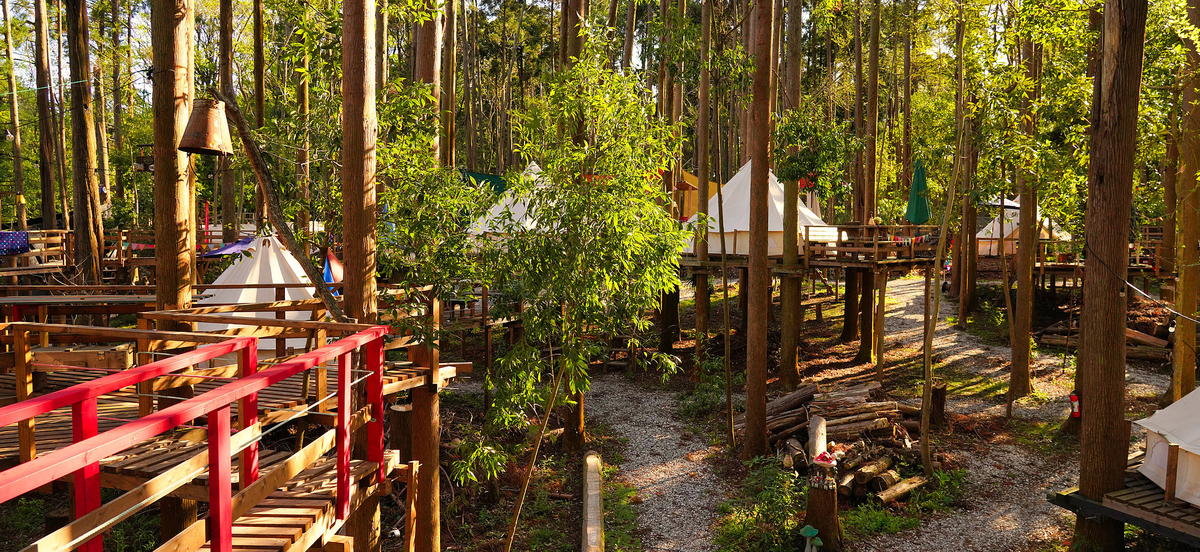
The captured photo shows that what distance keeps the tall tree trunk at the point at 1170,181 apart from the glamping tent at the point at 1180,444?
4284 millimetres

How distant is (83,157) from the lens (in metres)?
14.6

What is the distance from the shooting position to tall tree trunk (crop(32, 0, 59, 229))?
53.5ft

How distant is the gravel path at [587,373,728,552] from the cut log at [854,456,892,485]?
77.2 inches

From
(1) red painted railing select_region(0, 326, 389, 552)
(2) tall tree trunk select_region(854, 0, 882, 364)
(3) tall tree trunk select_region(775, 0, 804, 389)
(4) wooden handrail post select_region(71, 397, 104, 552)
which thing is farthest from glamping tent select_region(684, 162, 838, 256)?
(4) wooden handrail post select_region(71, 397, 104, 552)

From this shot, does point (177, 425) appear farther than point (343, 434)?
No

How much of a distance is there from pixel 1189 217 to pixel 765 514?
25.3ft

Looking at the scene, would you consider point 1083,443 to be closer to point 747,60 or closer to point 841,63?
point 747,60

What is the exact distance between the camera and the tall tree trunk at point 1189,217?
1002cm

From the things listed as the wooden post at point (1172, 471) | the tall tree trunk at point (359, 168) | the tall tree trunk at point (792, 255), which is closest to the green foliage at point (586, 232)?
the tall tree trunk at point (359, 168)

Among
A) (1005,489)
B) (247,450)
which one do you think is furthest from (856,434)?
(247,450)

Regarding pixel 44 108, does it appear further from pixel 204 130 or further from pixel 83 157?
pixel 204 130

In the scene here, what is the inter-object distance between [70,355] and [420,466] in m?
3.27

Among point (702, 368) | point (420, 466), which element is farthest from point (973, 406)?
point (420, 466)

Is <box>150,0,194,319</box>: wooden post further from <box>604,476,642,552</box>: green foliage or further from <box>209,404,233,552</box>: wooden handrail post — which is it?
<box>604,476,642,552</box>: green foliage
